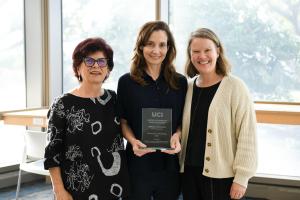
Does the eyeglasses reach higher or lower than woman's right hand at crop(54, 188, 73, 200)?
higher

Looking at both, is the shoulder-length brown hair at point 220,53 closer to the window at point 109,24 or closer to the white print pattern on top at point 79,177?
the white print pattern on top at point 79,177

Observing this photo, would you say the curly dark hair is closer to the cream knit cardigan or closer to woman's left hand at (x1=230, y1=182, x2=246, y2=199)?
the cream knit cardigan

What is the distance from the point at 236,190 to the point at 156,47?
825 millimetres

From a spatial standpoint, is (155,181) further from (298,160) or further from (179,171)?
(298,160)

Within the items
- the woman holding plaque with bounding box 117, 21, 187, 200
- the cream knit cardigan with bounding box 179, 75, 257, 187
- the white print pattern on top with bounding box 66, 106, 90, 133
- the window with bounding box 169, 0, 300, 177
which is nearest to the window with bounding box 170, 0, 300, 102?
the window with bounding box 169, 0, 300, 177

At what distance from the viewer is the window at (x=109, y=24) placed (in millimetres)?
3922

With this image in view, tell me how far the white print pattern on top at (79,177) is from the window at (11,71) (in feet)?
7.94

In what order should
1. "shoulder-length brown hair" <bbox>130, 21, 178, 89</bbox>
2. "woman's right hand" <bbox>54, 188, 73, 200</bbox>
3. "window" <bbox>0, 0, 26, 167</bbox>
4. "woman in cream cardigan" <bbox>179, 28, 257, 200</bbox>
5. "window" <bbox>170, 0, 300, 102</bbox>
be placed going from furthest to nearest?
"window" <bbox>0, 0, 26, 167</bbox> → "window" <bbox>170, 0, 300, 102</bbox> → "shoulder-length brown hair" <bbox>130, 21, 178, 89</bbox> → "woman in cream cardigan" <bbox>179, 28, 257, 200</bbox> → "woman's right hand" <bbox>54, 188, 73, 200</bbox>

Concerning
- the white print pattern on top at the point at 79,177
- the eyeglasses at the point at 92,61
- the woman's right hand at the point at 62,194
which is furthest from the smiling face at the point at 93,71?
the woman's right hand at the point at 62,194

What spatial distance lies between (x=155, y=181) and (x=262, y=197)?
2.01 meters

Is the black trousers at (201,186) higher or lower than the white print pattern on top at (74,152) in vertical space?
lower

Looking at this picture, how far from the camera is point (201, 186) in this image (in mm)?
1834

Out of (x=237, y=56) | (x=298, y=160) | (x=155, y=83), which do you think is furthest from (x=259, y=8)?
(x=155, y=83)

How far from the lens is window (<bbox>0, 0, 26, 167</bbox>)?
3.83 m
